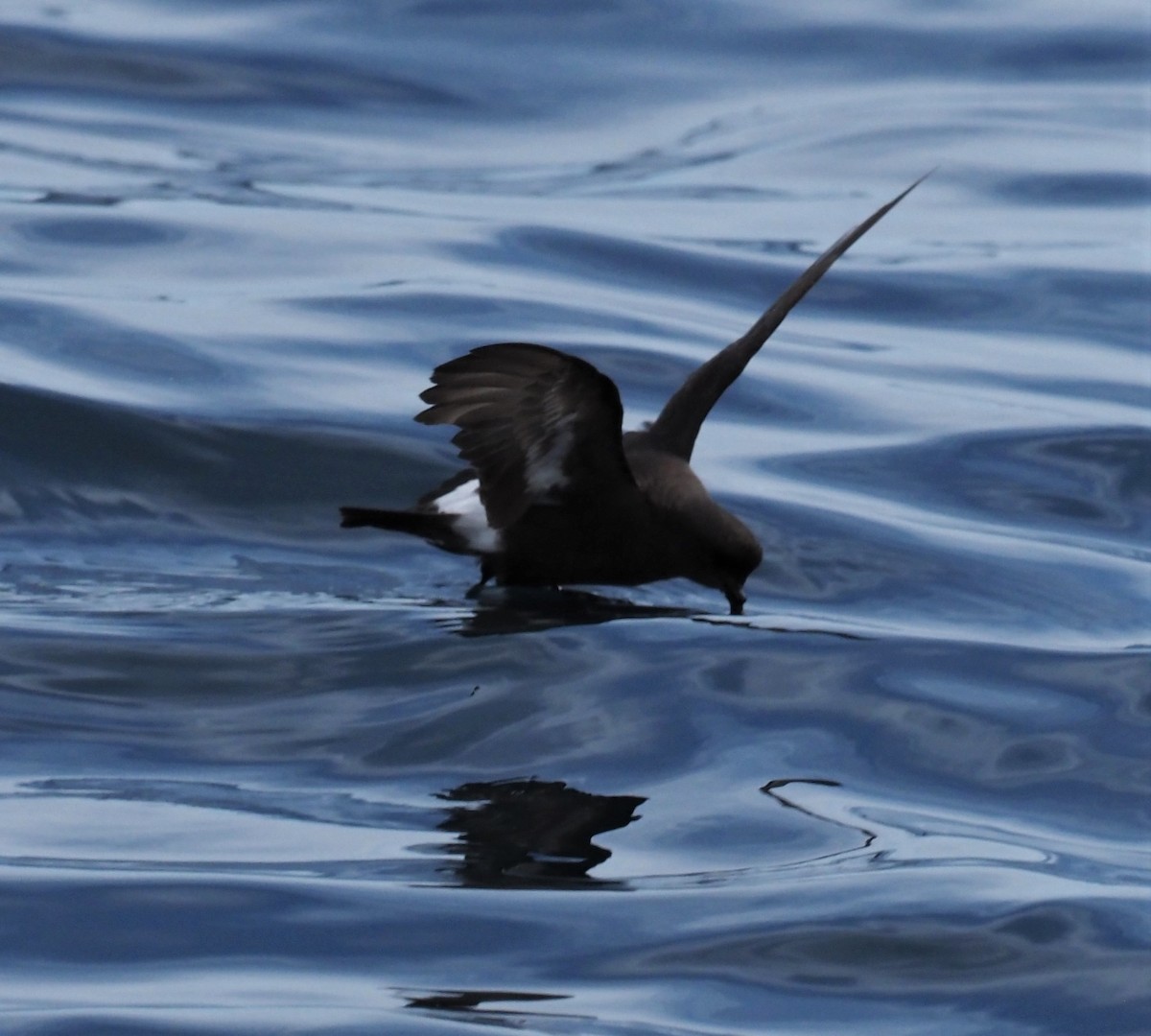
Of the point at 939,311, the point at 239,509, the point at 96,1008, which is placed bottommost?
the point at 96,1008

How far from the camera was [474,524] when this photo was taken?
661cm

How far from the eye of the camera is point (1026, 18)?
18688mm

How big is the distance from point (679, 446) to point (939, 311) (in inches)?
182

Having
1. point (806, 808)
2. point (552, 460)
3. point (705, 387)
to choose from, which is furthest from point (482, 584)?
point (806, 808)

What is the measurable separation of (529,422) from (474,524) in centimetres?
62

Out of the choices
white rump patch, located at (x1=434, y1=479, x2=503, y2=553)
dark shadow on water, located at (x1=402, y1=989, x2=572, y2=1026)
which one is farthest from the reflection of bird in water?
white rump patch, located at (x1=434, y1=479, x2=503, y2=553)

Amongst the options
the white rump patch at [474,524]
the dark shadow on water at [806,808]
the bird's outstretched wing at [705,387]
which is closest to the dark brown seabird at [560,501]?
the white rump patch at [474,524]

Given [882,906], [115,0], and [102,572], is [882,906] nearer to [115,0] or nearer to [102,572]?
[102,572]

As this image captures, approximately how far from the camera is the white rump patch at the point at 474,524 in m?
6.57

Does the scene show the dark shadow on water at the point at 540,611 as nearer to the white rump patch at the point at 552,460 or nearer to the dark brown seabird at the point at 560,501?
the dark brown seabird at the point at 560,501

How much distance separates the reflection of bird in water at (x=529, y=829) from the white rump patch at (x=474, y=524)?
A: 162 cm

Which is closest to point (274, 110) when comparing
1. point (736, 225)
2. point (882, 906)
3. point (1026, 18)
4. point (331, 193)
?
point (331, 193)

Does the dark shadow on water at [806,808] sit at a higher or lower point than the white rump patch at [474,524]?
lower

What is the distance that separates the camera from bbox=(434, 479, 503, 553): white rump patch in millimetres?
6574
